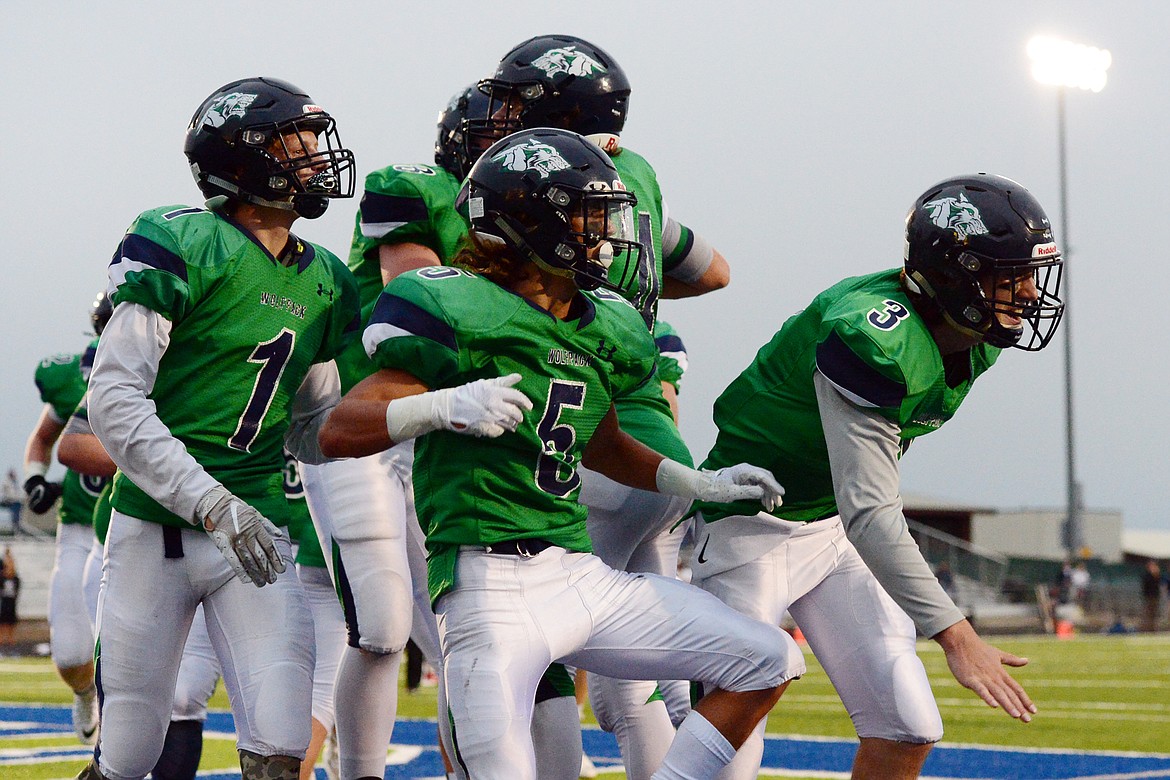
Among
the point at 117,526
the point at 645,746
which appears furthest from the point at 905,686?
the point at 117,526

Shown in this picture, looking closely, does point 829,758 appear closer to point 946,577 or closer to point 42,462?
point 42,462

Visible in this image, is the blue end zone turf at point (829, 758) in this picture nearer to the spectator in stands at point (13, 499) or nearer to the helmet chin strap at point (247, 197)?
the helmet chin strap at point (247, 197)

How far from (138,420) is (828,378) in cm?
151

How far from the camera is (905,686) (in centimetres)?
359

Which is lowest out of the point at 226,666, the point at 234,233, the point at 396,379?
the point at 226,666

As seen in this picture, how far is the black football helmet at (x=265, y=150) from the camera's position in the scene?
3498 millimetres

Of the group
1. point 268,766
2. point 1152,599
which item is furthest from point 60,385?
point 1152,599

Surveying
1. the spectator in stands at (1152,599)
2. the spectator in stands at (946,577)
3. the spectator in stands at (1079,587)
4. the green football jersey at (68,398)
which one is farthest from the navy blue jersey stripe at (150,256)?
the spectator in stands at (1152,599)

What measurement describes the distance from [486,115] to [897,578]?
1.76 m

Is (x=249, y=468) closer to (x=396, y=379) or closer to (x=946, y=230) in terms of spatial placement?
(x=396, y=379)

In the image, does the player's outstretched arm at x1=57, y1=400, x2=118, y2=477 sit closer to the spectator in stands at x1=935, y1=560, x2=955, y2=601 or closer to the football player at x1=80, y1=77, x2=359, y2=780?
the football player at x1=80, y1=77, x2=359, y2=780

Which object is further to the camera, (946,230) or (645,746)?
(645,746)

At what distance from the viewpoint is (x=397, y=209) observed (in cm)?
414

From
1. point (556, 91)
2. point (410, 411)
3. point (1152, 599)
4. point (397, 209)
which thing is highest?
point (556, 91)
